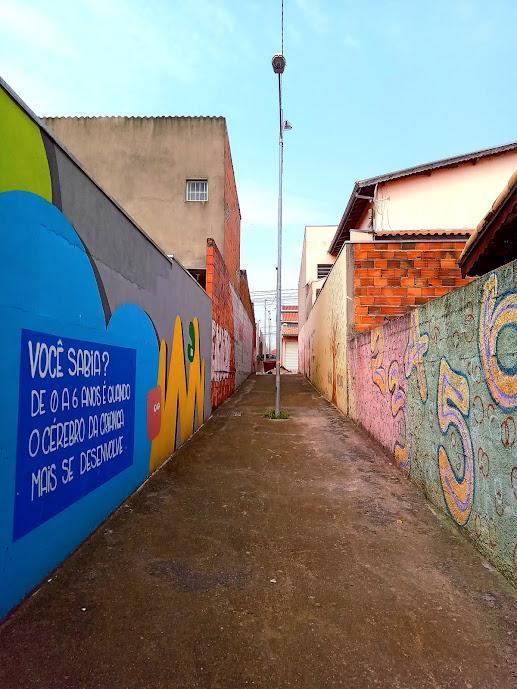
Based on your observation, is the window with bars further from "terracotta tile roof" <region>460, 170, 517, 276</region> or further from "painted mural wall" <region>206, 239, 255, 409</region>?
"terracotta tile roof" <region>460, 170, 517, 276</region>

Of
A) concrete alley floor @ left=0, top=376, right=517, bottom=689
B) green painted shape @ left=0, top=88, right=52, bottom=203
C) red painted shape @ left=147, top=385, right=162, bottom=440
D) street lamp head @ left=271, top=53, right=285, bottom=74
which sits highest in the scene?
street lamp head @ left=271, top=53, right=285, bottom=74

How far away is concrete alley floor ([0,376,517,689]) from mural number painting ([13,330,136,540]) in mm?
461

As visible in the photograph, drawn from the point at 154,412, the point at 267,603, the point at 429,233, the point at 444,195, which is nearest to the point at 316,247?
the point at 444,195

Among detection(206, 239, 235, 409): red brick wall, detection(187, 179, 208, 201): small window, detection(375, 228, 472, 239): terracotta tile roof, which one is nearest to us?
detection(206, 239, 235, 409): red brick wall

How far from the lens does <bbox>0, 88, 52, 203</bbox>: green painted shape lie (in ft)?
6.95


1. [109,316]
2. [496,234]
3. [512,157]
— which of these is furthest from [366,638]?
[512,157]

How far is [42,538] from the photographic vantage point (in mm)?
2477

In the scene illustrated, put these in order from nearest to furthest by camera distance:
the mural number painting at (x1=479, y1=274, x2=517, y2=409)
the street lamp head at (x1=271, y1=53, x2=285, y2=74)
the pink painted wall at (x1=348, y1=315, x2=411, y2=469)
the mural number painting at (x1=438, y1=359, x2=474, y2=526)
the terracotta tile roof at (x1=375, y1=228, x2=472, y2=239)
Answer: the mural number painting at (x1=479, y1=274, x2=517, y2=409) < the mural number painting at (x1=438, y1=359, x2=474, y2=526) < the pink painted wall at (x1=348, y1=315, x2=411, y2=469) < the street lamp head at (x1=271, y1=53, x2=285, y2=74) < the terracotta tile roof at (x1=375, y1=228, x2=472, y2=239)

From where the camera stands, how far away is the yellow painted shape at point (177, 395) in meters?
5.20

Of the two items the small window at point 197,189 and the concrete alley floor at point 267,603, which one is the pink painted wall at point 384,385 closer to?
the concrete alley floor at point 267,603

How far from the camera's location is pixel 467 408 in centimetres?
318

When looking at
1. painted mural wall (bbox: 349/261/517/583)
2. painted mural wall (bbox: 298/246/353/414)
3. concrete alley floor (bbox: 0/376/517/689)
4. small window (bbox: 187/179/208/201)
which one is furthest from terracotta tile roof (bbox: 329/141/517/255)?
concrete alley floor (bbox: 0/376/517/689)

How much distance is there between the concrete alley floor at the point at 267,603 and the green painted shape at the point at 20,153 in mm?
2253

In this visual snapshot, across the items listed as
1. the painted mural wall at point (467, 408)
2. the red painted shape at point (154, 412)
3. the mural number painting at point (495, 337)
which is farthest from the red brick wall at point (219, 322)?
the mural number painting at point (495, 337)
